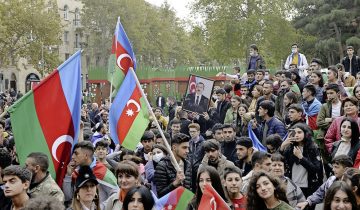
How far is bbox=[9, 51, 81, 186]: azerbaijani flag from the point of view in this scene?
751 centimetres

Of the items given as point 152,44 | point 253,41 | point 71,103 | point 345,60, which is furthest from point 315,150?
point 152,44

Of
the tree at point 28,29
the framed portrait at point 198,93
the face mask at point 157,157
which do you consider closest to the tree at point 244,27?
the tree at point 28,29

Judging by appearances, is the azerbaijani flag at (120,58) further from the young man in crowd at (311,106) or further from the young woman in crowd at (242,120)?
the young man in crowd at (311,106)

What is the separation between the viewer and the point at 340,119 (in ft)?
32.9

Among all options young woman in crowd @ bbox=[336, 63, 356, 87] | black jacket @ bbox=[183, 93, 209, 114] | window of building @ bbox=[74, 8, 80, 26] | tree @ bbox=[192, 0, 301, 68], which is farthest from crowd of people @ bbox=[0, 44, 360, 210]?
window of building @ bbox=[74, 8, 80, 26]

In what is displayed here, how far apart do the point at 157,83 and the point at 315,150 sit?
2118 cm

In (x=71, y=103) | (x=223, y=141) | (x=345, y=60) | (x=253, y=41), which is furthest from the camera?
(x=253, y=41)

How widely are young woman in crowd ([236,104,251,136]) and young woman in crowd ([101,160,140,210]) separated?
542cm

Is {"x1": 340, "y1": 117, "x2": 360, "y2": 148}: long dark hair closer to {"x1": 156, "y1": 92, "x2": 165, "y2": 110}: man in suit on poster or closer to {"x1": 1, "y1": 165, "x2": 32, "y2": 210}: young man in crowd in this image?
{"x1": 1, "y1": 165, "x2": 32, "y2": 210}: young man in crowd

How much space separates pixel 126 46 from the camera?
11.4m

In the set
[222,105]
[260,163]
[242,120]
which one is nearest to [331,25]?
[222,105]

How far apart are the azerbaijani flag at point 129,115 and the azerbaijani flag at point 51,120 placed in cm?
178

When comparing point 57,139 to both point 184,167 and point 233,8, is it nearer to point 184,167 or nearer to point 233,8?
point 184,167

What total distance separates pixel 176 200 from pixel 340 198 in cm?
178
